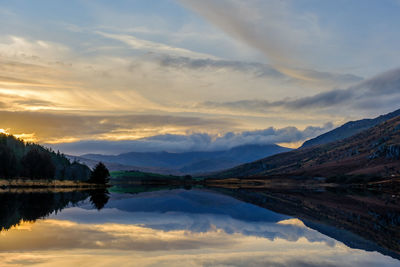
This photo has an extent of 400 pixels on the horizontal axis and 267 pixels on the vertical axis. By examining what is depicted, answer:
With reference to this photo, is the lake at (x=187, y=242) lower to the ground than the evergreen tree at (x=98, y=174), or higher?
lower

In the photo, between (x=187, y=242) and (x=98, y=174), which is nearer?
(x=187, y=242)

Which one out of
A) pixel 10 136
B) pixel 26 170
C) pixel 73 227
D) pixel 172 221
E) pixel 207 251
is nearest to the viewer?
pixel 207 251

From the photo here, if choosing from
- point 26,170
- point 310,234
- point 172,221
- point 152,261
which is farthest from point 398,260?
point 26,170

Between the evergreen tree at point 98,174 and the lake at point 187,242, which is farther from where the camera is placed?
the evergreen tree at point 98,174

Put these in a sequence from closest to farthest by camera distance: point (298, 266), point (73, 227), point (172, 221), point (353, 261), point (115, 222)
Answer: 1. point (298, 266)
2. point (353, 261)
3. point (73, 227)
4. point (115, 222)
5. point (172, 221)

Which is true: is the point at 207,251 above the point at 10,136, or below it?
below

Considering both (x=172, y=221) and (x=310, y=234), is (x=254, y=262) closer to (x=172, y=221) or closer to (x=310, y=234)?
(x=310, y=234)

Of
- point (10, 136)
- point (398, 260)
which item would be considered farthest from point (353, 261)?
point (10, 136)

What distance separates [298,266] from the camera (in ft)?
72.8

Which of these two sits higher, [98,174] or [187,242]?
[98,174]

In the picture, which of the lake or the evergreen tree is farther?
the evergreen tree

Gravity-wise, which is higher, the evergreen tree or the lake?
the evergreen tree

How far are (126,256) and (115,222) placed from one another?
701 inches

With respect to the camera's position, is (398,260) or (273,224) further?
(273,224)
